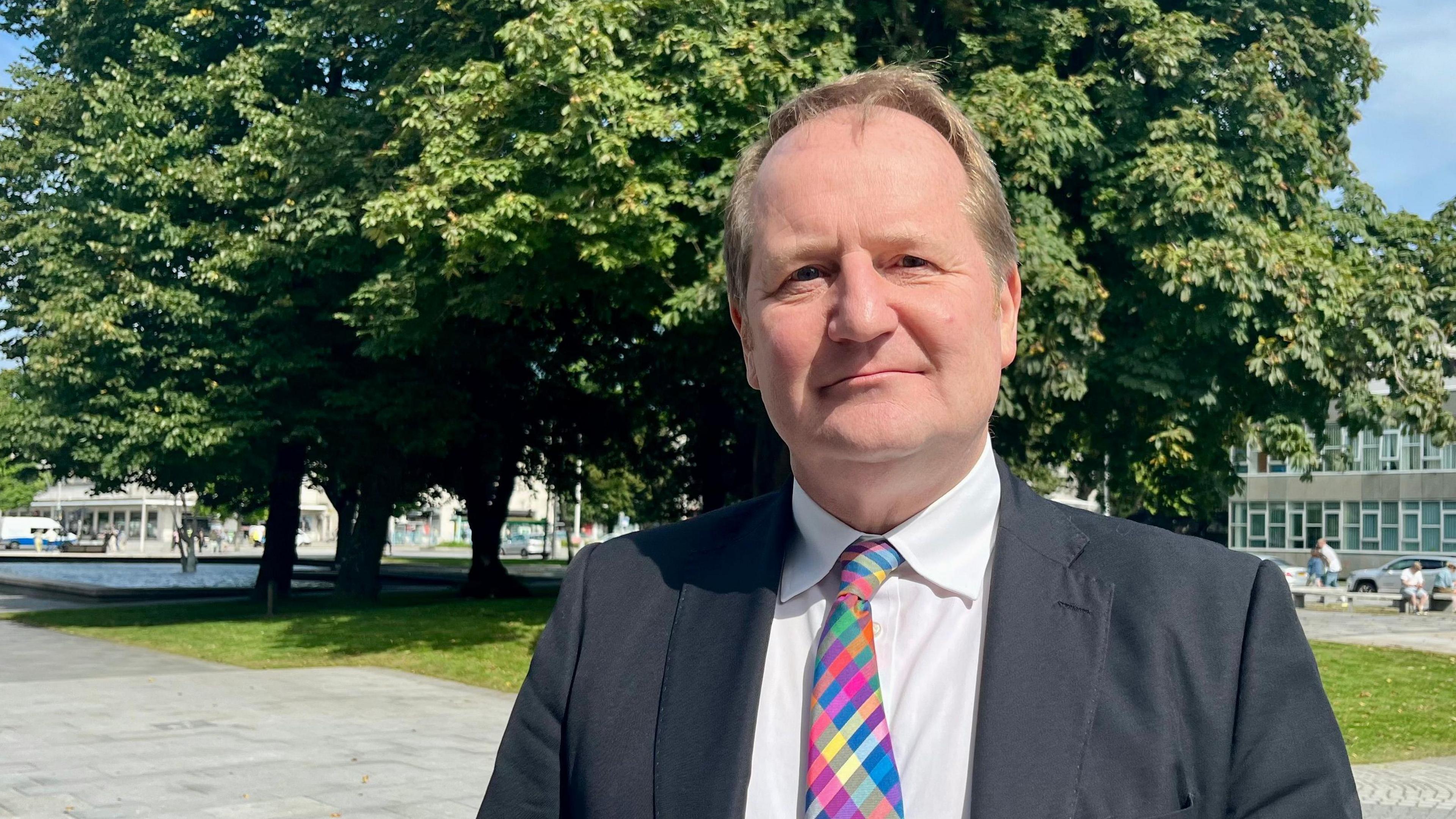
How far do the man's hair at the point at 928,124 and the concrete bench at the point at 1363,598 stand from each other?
3352 centimetres

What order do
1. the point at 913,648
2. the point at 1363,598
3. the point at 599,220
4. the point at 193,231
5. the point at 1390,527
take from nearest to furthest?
the point at 913,648 < the point at 599,220 < the point at 193,231 < the point at 1363,598 < the point at 1390,527

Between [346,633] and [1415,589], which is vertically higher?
[1415,589]

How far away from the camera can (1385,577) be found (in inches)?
1709

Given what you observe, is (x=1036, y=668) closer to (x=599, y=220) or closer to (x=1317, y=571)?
(x=599, y=220)

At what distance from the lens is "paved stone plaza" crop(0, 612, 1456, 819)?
868 cm

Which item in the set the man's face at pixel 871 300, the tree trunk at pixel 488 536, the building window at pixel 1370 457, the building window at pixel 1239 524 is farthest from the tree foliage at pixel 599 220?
the building window at pixel 1239 524

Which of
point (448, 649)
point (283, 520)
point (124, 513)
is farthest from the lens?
point (124, 513)

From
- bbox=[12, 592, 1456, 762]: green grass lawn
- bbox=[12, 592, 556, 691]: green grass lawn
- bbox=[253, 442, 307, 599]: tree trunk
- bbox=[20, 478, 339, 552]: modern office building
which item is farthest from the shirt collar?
bbox=[20, 478, 339, 552]: modern office building

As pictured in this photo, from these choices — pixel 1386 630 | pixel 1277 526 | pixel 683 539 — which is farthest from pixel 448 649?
pixel 1277 526

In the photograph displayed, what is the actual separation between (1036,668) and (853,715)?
0.78ft

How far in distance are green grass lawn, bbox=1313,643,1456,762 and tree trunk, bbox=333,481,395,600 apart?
17.6 m

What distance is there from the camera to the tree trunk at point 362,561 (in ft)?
90.7

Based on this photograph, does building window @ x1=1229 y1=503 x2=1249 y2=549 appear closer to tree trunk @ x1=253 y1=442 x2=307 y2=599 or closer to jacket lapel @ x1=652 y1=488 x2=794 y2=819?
tree trunk @ x1=253 y1=442 x2=307 y2=599

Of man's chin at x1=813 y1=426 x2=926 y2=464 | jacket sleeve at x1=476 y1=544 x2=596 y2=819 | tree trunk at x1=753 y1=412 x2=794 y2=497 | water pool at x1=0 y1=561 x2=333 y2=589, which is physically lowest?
water pool at x1=0 y1=561 x2=333 y2=589
